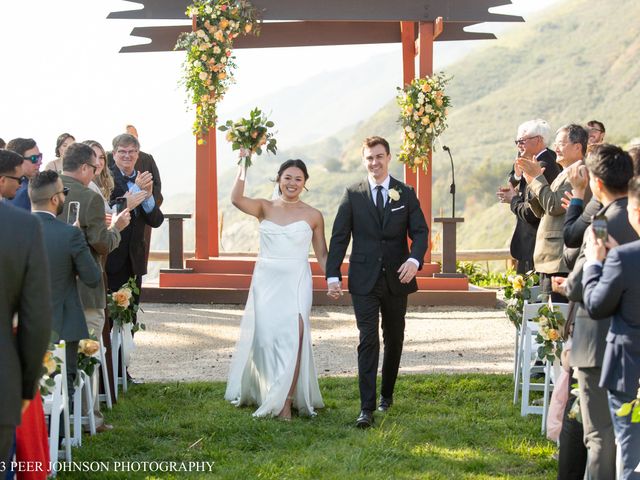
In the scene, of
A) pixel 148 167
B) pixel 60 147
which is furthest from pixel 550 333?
pixel 60 147

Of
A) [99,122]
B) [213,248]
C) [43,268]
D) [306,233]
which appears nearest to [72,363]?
[306,233]

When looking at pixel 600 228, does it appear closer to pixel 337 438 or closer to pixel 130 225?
pixel 337 438

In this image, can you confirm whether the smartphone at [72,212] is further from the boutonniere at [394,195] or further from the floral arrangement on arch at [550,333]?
the floral arrangement on arch at [550,333]

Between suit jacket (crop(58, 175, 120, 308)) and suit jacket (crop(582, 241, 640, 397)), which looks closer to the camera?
suit jacket (crop(582, 241, 640, 397))

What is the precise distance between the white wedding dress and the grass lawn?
0.18 m

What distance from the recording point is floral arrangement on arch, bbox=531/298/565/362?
588cm

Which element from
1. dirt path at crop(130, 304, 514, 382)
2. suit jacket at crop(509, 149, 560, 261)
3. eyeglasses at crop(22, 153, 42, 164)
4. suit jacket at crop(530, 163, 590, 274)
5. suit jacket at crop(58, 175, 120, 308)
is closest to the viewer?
suit jacket at crop(58, 175, 120, 308)

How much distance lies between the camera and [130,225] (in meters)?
7.52

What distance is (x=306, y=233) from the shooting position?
6910mm

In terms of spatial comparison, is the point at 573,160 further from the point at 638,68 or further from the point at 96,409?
the point at 638,68

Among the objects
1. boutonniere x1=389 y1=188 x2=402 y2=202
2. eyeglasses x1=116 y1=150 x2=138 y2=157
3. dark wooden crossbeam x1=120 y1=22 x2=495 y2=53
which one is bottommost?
boutonniere x1=389 y1=188 x2=402 y2=202

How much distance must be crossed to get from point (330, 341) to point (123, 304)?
338 centimetres

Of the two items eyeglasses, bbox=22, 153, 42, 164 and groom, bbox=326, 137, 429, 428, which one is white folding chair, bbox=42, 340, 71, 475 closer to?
groom, bbox=326, 137, 429, 428

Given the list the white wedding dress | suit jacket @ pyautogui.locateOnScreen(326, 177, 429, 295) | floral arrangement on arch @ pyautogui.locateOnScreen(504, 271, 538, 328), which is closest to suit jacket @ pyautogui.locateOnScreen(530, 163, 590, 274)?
floral arrangement on arch @ pyautogui.locateOnScreen(504, 271, 538, 328)
